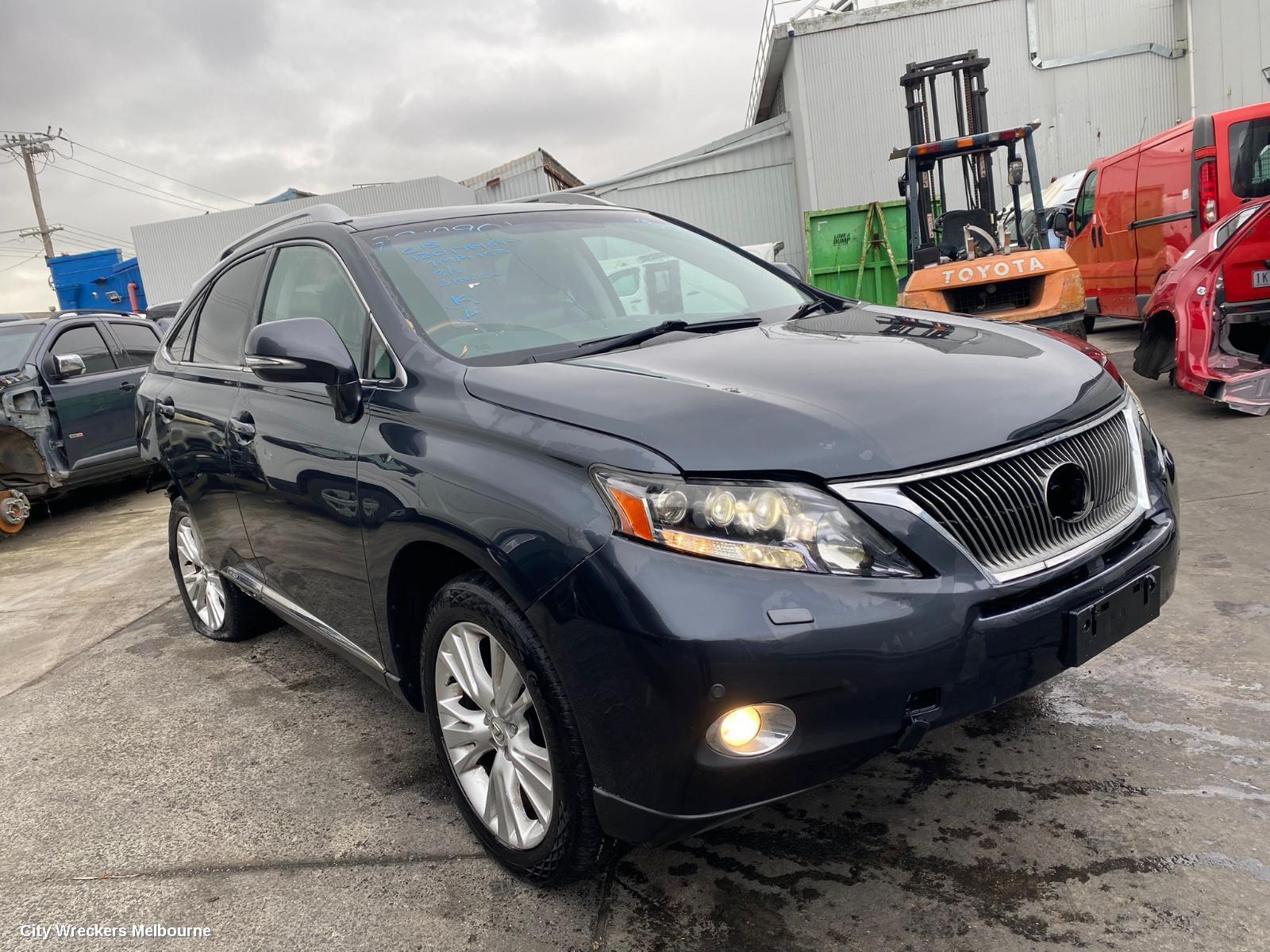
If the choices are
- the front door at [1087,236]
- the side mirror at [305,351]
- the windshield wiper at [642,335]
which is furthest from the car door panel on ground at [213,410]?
the front door at [1087,236]

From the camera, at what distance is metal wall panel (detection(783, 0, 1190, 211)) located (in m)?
19.5

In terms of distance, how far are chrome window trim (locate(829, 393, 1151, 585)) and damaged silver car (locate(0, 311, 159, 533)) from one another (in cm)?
781

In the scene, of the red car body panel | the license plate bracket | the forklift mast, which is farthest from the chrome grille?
the forklift mast

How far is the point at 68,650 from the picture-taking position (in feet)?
15.4

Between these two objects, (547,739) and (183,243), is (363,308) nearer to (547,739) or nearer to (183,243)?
(547,739)

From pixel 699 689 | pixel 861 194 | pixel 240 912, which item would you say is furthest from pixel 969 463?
pixel 861 194

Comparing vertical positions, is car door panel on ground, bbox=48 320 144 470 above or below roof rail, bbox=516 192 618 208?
below

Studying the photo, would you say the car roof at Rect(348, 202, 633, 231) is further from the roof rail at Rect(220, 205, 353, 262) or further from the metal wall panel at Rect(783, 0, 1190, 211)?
the metal wall panel at Rect(783, 0, 1190, 211)

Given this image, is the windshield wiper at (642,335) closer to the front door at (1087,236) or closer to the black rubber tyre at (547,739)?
the black rubber tyre at (547,739)

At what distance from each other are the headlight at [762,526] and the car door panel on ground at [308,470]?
1.06m

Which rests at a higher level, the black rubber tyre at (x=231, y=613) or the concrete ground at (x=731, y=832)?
the black rubber tyre at (x=231, y=613)

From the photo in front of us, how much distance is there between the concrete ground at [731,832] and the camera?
2143mm

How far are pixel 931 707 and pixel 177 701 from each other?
10.1 ft

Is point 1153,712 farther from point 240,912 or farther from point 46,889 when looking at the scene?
point 46,889
